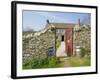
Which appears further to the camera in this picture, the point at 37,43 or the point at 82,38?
the point at 82,38

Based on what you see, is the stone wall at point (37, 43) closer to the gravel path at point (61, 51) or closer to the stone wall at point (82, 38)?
the gravel path at point (61, 51)

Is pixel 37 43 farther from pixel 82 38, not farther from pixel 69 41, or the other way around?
pixel 82 38

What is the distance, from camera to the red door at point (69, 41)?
1.82 m

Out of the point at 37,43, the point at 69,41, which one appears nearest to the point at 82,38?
the point at 69,41

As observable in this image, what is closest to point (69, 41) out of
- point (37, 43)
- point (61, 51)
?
point (61, 51)

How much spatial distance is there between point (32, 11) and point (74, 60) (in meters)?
0.52

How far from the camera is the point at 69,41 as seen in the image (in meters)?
1.83

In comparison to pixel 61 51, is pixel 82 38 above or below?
above

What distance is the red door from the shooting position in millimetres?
1820

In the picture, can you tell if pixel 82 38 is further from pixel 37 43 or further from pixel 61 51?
pixel 37 43

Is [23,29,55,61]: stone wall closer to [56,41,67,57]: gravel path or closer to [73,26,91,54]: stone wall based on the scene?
[56,41,67,57]: gravel path
